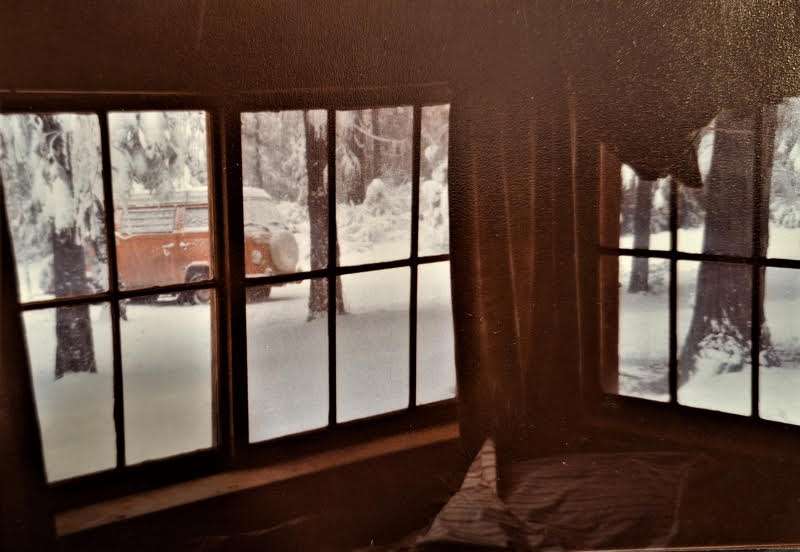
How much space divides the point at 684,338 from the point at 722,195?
11.2 inches

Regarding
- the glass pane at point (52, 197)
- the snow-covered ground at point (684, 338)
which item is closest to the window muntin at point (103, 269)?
the glass pane at point (52, 197)

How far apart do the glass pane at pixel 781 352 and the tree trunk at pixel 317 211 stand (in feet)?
2.82

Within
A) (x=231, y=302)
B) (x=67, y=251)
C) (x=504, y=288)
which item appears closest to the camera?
(x=67, y=251)

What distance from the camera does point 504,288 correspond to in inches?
51.6

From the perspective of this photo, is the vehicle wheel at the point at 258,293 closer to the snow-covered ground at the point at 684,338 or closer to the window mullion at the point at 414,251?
the window mullion at the point at 414,251

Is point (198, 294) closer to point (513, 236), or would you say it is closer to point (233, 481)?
point (233, 481)

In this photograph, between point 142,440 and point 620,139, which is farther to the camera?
point 620,139

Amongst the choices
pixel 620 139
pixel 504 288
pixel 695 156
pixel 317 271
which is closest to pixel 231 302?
pixel 317 271

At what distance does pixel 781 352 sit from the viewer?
57.4 inches

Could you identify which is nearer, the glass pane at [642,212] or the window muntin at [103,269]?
the window muntin at [103,269]

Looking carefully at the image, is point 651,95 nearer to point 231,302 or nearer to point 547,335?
point 547,335

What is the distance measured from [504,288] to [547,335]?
0.13 meters

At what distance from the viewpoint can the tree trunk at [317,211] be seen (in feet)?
3.90

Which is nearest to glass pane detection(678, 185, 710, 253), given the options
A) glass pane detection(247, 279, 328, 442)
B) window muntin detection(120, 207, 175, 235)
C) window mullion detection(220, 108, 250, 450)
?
glass pane detection(247, 279, 328, 442)
